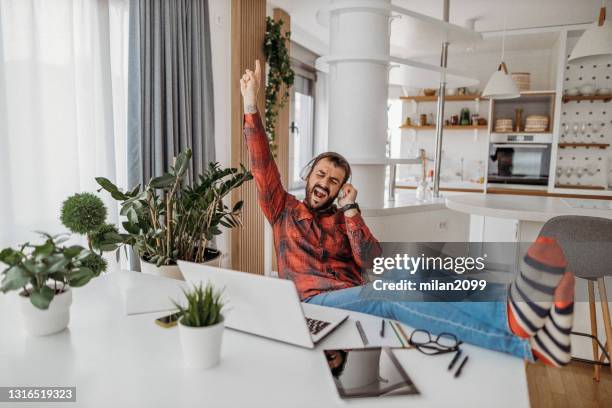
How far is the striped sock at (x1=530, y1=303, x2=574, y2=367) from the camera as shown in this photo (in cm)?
77

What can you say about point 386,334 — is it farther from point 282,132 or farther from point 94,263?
point 282,132

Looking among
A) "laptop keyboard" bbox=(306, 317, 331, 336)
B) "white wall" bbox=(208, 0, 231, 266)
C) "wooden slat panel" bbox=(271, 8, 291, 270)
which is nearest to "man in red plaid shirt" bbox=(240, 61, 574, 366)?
"laptop keyboard" bbox=(306, 317, 331, 336)

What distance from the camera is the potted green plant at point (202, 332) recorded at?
2.63 feet

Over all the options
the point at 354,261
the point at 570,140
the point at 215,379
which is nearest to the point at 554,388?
the point at 354,261

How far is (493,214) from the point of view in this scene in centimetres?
232

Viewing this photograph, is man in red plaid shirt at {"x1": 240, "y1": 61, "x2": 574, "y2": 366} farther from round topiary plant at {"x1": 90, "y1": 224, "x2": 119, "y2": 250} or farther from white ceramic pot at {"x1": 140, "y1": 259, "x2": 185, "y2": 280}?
round topiary plant at {"x1": 90, "y1": 224, "x2": 119, "y2": 250}

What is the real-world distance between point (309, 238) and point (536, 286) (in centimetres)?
103

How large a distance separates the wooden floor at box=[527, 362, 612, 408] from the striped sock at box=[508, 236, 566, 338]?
53.0 inches

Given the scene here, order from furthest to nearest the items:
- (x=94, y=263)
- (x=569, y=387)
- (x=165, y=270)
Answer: (x=569, y=387) < (x=165, y=270) < (x=94, y=263)

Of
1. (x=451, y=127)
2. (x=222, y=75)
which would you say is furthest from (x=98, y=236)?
(x=451, y=127)

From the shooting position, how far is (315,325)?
102cm

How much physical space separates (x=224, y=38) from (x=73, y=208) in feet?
8.60

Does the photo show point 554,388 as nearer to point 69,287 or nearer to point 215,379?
point 215,379

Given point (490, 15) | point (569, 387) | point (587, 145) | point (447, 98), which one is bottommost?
point (569, 387)
